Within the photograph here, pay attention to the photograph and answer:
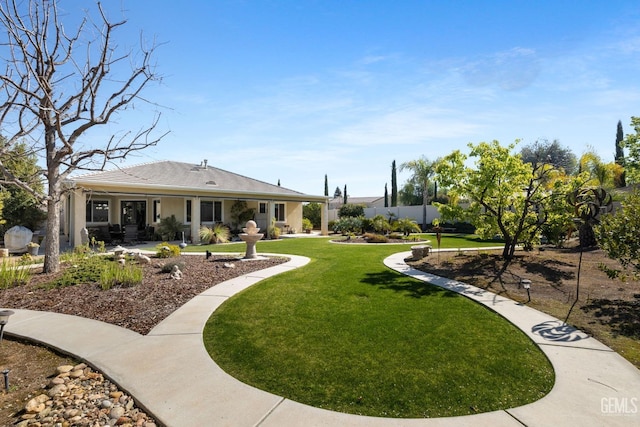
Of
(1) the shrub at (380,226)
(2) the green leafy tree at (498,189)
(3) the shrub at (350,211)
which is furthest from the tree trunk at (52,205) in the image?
(3) the shrub at (350,211)

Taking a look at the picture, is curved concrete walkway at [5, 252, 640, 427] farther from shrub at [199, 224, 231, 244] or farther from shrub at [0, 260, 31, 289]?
shrub at [199, 224, 231, 244]

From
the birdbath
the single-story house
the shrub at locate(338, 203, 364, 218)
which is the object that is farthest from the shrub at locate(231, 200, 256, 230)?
the shrub at locate(338, 203, 364, 218)

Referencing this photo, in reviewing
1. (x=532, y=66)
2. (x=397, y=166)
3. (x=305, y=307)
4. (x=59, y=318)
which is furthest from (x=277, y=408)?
(x=397, y=166)

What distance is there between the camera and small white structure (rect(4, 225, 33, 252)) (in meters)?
13.9

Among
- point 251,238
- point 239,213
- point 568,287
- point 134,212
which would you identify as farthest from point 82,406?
point 134,212

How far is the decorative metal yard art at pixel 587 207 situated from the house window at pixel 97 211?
20.3 metres

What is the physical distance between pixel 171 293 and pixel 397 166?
36.0m

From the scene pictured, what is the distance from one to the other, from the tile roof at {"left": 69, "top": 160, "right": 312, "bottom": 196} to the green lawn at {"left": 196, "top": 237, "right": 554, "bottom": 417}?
11.4 m

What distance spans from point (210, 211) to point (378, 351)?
17.6 m

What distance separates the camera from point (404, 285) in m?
8.00

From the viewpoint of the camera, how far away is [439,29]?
30.7 feet

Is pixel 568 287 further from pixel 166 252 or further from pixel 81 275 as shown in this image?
pixel 166 252

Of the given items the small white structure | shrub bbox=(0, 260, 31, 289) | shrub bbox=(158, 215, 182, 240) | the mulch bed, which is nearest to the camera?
the mulch bed

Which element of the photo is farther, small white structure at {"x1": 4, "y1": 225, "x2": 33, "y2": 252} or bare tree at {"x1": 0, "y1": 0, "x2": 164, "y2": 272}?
small white structure at {"x1": 4, "y1": 225, "x2": 33, "y2": 252}
